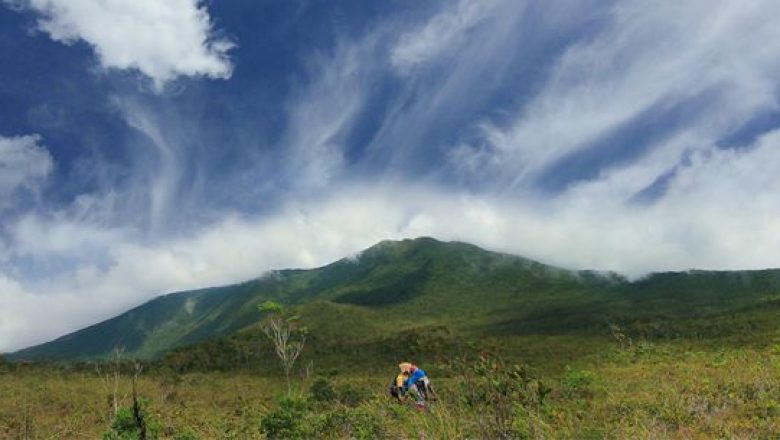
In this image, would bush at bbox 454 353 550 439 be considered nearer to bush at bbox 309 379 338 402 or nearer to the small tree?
the small tree

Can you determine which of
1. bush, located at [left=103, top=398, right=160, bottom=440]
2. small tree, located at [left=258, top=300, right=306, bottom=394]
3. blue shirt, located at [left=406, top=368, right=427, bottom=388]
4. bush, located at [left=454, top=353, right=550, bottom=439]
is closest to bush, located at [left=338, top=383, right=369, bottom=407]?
small tree, located at [left=258, top=300, right=306, bottom=394]

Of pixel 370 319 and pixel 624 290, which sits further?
pixel 624 290

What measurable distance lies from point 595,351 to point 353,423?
40175 millimetres

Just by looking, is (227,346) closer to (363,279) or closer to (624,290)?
(624,290)

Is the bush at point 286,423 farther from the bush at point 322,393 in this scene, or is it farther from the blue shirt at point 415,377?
the bush at point 322,393

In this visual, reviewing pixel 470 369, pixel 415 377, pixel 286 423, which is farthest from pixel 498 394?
pixel 415 377

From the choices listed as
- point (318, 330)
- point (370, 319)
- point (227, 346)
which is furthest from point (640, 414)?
point (370, 319)

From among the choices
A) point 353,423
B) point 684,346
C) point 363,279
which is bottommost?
point 684,346

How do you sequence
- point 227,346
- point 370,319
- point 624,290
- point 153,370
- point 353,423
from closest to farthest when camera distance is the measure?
point 353,423 < point 153,370 < point 227,346 < point 370,319 < point 624,290

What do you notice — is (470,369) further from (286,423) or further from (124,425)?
(286,423)

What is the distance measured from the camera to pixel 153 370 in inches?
1924

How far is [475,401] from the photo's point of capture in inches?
179

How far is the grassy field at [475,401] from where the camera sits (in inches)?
195

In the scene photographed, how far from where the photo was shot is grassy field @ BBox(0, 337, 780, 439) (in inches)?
195
